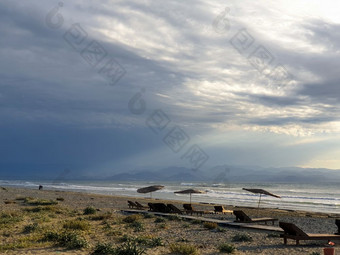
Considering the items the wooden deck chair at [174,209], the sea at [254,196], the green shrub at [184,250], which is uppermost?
the green shrub at [184,250]

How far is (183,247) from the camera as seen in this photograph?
864 cm

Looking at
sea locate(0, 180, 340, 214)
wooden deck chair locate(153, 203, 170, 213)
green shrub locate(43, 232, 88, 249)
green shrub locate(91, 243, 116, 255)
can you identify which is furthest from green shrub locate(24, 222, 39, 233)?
sea locate(0, 180, 340, 214)

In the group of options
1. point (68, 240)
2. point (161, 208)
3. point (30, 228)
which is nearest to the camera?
point (68, 240)

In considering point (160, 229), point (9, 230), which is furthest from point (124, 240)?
point (9, 230)

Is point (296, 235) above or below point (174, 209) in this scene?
above

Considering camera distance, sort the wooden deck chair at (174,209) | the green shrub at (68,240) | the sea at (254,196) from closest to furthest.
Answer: the green shrub at (68,240) < the wooden deck chair at (174,209) < the sea at (254,196)

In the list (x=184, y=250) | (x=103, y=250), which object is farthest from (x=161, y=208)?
(x=103, y=250)

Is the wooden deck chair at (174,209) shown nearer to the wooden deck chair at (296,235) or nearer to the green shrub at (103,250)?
the wooden deck chair at (296,235)

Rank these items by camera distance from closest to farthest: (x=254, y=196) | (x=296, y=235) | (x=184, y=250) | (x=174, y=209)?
(x=184, y=250) → (x=296, y=235) → (x=174, y=209) → (x=254, y=196)

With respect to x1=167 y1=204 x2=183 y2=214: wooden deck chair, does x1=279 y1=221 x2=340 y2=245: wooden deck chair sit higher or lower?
higher

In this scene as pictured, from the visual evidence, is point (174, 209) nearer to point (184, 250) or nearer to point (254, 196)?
point (184, 250)

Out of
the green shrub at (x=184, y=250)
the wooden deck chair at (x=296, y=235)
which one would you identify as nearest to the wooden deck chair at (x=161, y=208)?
the wooden deck chair at (x=296, y=235)

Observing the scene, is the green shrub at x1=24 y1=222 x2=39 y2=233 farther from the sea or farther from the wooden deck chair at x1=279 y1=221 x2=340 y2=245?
the sea

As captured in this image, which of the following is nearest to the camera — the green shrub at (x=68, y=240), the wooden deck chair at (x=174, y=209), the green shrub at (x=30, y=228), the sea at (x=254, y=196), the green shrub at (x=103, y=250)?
the green shrub at (x=103, y=250)
